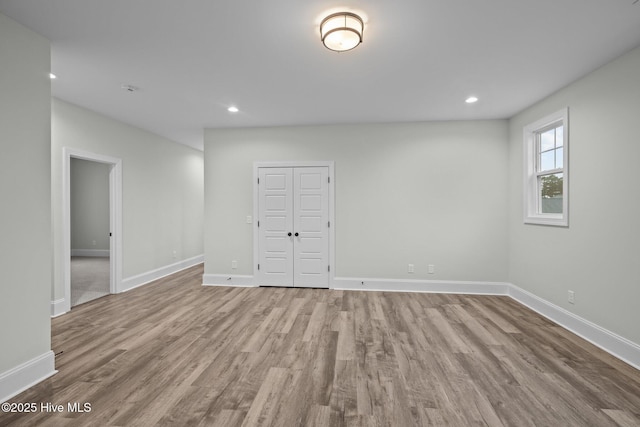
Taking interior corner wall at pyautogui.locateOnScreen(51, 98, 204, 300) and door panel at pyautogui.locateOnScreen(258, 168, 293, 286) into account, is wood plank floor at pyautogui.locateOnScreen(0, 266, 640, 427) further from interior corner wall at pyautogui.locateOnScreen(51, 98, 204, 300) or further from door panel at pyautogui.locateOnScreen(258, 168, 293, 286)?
interior corner wall at pyautogui.locateOnScreen(51, 98, 204, 300)

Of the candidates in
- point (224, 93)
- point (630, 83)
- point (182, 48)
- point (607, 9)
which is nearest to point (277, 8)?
point (182, 48)

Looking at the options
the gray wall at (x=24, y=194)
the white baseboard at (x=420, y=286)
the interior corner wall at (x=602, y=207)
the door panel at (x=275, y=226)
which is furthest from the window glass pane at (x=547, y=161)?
the gray wall at (x=24, y=194)

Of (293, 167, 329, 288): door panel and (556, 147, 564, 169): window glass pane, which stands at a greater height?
(556, 147, 564, 169): window glass pane

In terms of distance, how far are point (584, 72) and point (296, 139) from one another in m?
3.61

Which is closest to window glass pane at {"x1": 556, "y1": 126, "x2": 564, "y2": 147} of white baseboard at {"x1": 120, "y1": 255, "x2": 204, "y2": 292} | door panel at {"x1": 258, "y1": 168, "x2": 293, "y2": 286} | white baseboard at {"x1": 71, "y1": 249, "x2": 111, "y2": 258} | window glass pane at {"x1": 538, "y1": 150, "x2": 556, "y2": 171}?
window glass pane at {"x1": 538, "y1": 150, "x2": 556, "y2": 171}

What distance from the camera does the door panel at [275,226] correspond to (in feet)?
16.0

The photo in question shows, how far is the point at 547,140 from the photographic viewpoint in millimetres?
3789

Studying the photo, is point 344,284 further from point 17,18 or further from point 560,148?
point 17,18

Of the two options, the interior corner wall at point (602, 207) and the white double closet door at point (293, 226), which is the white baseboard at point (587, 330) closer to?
the interior corner wall at point (602, 207)

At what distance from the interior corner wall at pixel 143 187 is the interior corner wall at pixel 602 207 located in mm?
5966

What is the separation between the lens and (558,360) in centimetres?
254

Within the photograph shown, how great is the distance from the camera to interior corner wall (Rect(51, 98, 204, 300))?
365 centimetres

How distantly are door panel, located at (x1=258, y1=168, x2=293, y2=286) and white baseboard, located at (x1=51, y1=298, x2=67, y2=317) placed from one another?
2.54 meters

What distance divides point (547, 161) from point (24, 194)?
5.41m
